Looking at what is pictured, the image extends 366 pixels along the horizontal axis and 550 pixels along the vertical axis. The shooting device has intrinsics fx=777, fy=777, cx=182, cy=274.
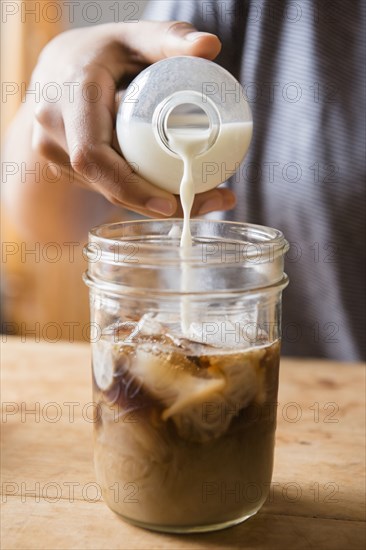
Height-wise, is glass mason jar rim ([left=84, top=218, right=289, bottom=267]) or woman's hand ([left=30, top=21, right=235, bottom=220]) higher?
woman's hand ([left=30, top=21, right=235, bottom=220])

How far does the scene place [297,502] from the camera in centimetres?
68

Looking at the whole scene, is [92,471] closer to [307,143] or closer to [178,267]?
[178,267]

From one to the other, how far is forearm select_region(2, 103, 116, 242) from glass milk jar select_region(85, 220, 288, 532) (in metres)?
0.54

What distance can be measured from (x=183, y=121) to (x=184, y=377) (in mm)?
239

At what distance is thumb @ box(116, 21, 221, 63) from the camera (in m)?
0.73

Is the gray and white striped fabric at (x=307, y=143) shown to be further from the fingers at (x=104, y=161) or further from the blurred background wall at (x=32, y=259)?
the blurred background wall at (x=32, y=259)

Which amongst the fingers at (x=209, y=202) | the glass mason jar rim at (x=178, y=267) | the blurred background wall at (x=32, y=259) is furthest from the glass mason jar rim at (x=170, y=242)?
the blurred background wall at (x=32, y=259)

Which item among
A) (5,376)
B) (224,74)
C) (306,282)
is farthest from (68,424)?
(306,282)

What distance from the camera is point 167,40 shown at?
0.76m

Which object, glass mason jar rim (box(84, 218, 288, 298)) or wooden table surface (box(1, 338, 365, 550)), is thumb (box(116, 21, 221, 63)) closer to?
glass mason jar rim (box(84, 218, 288, 298))

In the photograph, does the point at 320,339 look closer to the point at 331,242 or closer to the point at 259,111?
the point at 331,242

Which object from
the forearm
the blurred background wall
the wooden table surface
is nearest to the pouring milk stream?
the wooden table surface

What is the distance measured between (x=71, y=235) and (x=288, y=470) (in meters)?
0.63

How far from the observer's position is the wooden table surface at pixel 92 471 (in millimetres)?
610
